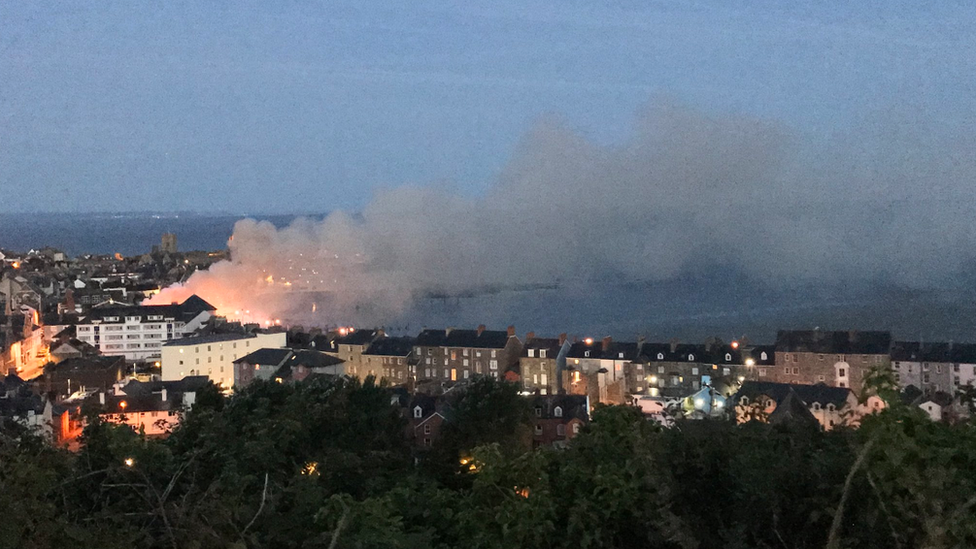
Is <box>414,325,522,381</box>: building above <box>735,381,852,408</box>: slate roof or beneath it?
above

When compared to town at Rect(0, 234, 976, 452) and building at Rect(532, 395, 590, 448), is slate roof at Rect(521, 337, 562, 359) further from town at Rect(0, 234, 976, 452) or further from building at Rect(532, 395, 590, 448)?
building at Rect(532, 395, 590, 448)

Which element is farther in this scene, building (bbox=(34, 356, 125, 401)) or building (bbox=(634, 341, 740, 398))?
building (bbox=(34, 356, 125, 401))

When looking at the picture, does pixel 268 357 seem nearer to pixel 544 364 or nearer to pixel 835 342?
pixel 544 364

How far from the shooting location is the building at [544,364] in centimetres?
2020

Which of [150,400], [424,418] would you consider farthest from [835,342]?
[150,400]

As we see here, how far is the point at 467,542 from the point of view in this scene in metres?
4.81

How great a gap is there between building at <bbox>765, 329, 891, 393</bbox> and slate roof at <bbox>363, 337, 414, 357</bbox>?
28.1 ft

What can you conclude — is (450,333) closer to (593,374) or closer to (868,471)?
(593,374)

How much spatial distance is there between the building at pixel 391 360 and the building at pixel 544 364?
268 cm

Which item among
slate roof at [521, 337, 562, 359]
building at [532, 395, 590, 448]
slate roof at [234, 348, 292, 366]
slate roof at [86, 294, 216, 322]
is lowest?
building at [532, 395, 590, 448]

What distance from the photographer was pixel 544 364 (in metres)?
20.4

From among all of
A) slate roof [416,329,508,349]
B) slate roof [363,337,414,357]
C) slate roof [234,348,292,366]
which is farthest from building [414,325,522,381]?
slate roof [234,348,292,366]

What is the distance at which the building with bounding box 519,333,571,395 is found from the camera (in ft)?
66.3

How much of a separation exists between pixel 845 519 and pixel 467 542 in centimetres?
196
